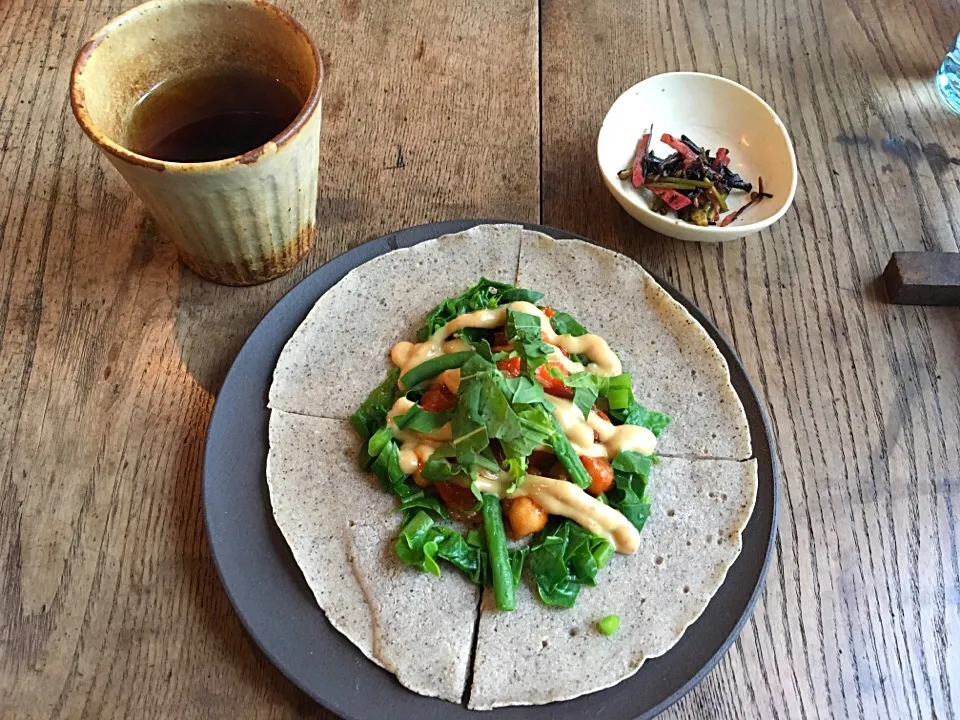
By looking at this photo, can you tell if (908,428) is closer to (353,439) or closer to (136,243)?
(353,439)

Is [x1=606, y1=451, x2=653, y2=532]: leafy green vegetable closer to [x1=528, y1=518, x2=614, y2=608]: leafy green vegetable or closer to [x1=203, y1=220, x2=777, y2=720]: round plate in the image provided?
[x1=528, y1=518, x2=614, y2=608]: leafy green vegetable

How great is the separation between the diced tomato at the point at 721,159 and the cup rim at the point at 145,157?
101cm

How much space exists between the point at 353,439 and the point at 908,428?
1188 mm

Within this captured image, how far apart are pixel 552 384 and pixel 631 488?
0.79 feet

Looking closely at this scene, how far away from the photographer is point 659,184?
1.88 metres

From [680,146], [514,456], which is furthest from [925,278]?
[514,456]

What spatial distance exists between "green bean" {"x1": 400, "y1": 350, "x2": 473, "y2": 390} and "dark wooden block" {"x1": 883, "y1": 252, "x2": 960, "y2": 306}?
1064 mm

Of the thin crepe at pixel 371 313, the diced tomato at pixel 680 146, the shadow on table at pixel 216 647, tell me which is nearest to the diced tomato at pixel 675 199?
the diced tomato at pixel 680 146

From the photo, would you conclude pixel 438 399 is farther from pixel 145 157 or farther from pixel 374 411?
pixel 145 157

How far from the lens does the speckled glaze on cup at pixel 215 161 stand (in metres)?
1.37

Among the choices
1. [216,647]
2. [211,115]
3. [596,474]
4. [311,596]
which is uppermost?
[211,115]

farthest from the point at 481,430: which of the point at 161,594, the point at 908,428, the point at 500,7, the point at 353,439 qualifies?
the point at 500,7

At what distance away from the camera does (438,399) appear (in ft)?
4.82

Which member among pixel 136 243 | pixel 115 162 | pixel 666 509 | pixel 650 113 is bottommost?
pixel 666 509
